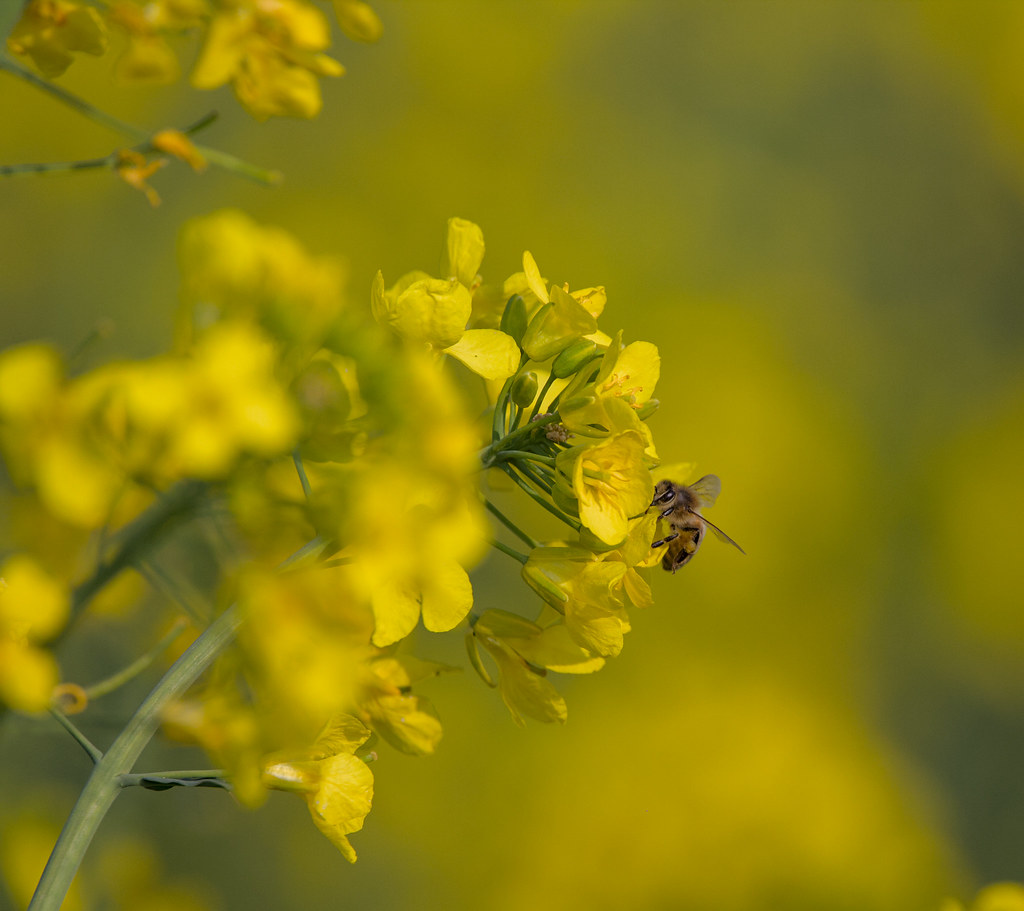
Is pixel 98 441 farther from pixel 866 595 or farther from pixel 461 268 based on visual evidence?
pixel 866 595

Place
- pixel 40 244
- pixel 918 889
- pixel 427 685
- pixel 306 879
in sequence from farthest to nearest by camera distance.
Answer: pixel 40 244 → pixel 427 685 → pixel 306 879 → pixel 918 889

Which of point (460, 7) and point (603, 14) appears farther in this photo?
point (603, 14)

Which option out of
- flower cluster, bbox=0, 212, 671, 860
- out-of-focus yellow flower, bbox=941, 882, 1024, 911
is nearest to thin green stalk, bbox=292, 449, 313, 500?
flower cluster, bbox=0, 212, 671, 860

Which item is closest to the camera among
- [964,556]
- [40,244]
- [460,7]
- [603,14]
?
[40,244]

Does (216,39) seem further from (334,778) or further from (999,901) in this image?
(999,901)

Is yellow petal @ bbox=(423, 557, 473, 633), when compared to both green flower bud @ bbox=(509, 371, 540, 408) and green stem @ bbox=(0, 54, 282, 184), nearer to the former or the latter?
green flower bud @ bbox=(509, 371, 540, 408)

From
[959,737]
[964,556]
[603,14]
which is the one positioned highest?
[603,14]

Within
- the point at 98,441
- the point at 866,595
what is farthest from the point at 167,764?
the point at 866,595
